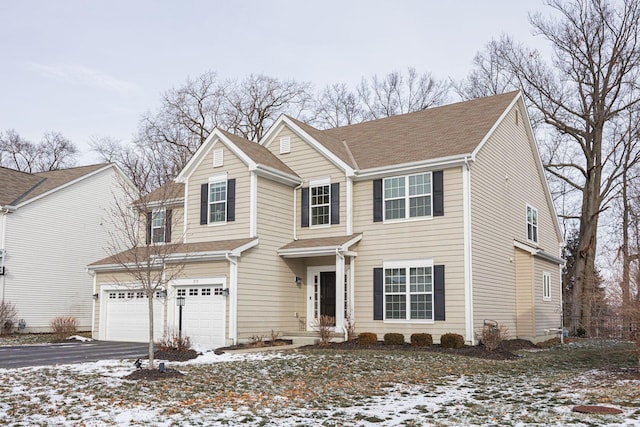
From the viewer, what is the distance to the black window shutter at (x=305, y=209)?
2075 cm

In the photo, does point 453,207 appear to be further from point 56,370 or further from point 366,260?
point 56,370

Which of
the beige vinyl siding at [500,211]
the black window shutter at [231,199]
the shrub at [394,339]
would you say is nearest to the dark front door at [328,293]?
the shrub at [394,339]

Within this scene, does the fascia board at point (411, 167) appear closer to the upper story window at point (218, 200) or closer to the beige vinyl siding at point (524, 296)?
the upper story window at point (218, 200)

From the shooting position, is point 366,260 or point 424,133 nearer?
point 366,260

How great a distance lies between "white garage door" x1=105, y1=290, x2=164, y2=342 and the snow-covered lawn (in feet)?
21.8

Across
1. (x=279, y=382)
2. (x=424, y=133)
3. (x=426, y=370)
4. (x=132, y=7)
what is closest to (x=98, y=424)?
(x=279, y=382)

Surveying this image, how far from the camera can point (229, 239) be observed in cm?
1962

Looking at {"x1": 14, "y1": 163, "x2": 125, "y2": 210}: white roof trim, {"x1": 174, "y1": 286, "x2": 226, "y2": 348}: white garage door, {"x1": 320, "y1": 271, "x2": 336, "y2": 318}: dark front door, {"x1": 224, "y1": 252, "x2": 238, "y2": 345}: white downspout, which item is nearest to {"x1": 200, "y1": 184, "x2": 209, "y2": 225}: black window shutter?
{"x1": 174, "y1": 286, "x2": 226, "y2": 348}: white garage door

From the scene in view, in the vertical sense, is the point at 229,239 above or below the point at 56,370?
above

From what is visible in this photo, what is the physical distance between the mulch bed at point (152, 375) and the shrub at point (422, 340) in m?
7.60

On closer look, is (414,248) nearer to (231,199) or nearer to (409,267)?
(409,267)

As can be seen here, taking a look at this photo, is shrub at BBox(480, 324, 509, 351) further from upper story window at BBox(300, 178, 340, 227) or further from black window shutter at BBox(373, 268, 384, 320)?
upper story window at BBox(300, 178, 340, 227)

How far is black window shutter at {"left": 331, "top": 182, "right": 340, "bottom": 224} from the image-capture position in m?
20.1

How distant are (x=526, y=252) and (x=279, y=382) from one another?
12693mm
